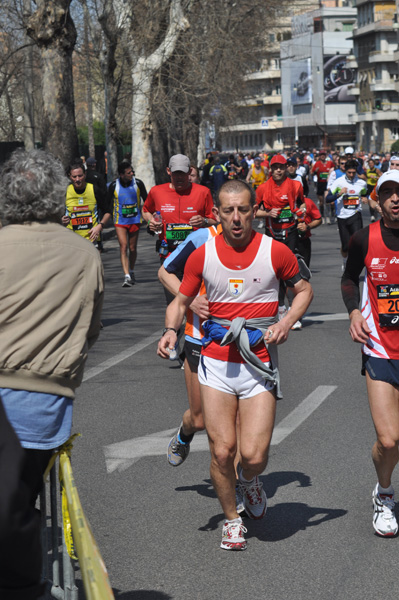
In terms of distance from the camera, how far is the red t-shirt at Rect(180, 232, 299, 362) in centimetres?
551

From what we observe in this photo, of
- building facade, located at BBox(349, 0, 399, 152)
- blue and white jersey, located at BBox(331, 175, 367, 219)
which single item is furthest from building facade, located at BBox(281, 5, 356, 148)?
blue and white jersey, located at BBox(331, 175, 367, 219)

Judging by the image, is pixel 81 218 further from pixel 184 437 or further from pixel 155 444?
pixel 184 437

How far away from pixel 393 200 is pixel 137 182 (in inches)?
485

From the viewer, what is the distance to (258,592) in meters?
4.88

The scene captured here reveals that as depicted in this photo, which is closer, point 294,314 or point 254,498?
point 294,314

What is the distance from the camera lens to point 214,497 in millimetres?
6402

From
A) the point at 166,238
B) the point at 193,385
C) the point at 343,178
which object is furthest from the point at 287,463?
the point at 343,178

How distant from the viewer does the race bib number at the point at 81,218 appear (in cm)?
1449

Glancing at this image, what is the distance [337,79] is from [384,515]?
158 meters

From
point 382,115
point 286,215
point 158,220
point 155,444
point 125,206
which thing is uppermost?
point 158,220

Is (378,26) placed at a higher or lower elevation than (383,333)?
higher

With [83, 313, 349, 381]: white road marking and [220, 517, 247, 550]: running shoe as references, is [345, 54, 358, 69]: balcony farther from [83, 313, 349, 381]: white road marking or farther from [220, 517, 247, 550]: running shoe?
[220, 517, 247, 550]: running shoe

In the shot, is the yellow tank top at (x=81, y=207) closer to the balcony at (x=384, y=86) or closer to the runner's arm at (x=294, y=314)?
the runner's arm at (x=294, y=314)

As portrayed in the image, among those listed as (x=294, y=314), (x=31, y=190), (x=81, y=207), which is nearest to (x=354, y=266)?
(x=294, y=314)
